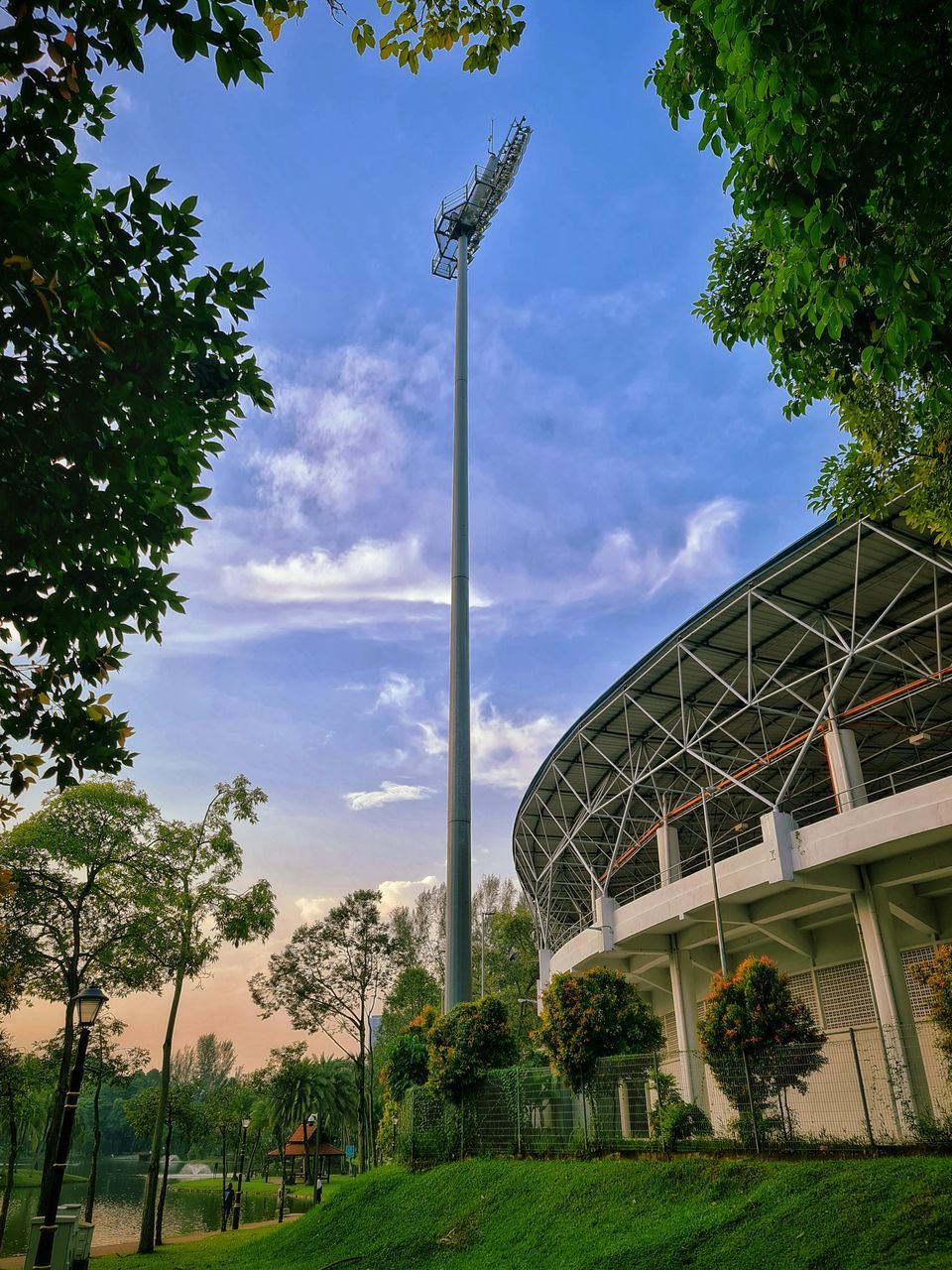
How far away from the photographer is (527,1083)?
19.4 meters

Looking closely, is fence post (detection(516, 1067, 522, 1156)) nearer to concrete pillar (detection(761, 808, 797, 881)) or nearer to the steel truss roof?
concrete pillar (detection(761, 808, 797, 881))

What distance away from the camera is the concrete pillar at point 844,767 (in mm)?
20562

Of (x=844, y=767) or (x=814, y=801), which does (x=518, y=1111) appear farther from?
(x=814, y=801)

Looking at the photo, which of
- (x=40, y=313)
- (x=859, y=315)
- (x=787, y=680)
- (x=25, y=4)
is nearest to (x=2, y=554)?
(x=40, y=313)

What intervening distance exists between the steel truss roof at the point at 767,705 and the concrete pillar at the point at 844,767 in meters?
0.34

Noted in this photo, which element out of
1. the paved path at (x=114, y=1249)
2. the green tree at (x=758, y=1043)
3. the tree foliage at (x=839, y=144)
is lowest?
the paved path at (x=114, y=1249)

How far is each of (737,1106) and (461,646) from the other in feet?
46.4

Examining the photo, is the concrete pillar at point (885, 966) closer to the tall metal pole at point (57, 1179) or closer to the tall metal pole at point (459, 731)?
the tall metal pole at point (459, 731)

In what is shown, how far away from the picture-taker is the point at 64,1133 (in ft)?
35.1

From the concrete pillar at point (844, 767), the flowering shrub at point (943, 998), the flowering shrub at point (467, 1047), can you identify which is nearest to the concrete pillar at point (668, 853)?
the concrete pillar at point (844, 767)

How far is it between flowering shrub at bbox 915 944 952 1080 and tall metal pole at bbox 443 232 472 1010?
10990 mm

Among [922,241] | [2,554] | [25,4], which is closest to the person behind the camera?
[25,4]

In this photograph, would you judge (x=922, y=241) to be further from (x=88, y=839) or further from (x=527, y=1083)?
(x=88, y=839)

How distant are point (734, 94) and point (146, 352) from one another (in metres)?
3.85
